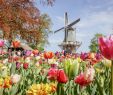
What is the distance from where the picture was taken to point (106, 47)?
1978mm

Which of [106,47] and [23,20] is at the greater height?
[23,20]

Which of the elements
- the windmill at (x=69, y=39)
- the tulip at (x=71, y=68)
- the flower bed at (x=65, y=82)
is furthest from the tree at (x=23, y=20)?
the windmill at (x=69, y=39)

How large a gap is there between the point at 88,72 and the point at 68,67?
0.64ft

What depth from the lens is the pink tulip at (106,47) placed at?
195 centimetres

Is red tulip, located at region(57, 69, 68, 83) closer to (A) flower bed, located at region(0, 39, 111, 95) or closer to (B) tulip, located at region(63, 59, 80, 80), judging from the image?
(A) flower bed, located at region(0, 39, 111, 95)

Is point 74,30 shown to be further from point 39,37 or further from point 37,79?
point 37,79

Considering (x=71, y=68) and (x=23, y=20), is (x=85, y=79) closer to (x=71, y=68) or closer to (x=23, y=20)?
(x=71, y=68)

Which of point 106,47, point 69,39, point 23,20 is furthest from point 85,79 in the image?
point 69,39

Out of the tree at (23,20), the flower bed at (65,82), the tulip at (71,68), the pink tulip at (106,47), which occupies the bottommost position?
the flower bed at (65,82)

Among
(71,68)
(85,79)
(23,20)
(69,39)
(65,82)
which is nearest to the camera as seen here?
(65,82)

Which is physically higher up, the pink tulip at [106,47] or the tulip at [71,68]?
the pink tulip at [106,47]

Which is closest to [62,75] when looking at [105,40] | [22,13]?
[105,40]

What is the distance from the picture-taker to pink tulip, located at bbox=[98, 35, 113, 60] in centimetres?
195

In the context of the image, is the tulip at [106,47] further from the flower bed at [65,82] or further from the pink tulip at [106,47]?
the flower bed at [65,82]
